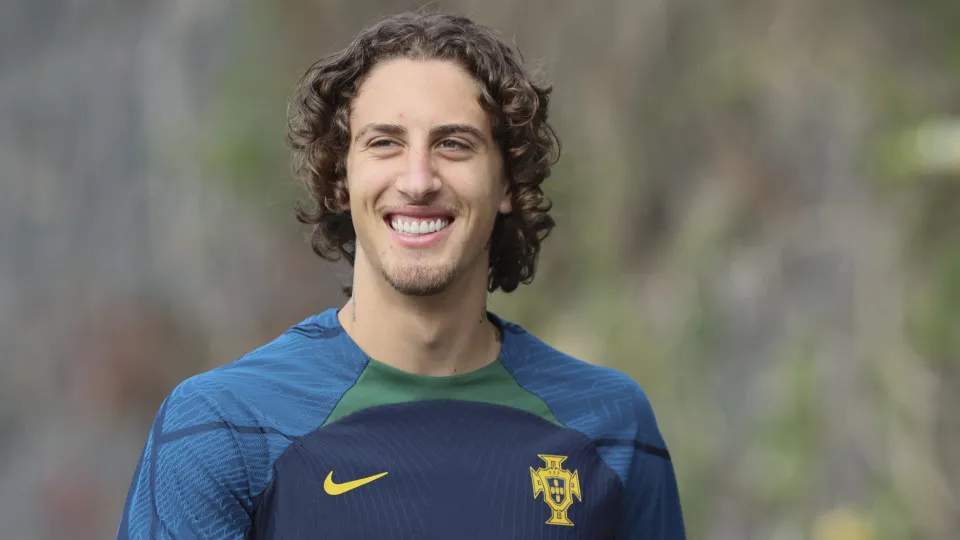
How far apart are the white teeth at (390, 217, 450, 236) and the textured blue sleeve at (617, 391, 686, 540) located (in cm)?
60

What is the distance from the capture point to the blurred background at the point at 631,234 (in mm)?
6234

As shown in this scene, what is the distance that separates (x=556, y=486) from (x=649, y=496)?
0.28m

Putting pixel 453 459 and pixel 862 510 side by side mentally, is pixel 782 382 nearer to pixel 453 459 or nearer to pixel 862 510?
pixel 862 510

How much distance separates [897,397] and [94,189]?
167 inches

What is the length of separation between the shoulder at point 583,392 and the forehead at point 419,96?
48 centimetres

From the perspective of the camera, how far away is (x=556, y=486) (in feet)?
7.97

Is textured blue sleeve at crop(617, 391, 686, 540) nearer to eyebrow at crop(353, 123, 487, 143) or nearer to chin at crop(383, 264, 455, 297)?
chin at crop(383, 264, 455, 297)

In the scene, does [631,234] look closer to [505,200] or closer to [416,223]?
[505,200]

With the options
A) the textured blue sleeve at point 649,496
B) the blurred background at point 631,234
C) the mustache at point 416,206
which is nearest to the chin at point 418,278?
the mustache at point 416,206

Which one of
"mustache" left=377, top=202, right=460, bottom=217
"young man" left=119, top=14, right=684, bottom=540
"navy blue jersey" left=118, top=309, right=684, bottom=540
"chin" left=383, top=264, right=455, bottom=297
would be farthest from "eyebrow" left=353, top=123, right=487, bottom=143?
"navy blue jersey" left=118, top=309, right=684, bottom=540

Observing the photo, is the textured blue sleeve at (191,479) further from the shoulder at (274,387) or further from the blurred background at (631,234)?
the blurred background at (631,234)

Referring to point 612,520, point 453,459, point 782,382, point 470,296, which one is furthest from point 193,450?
point 782,382

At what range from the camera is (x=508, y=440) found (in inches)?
97.4

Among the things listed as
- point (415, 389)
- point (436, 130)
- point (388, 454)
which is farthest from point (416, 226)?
point (388, 454)
